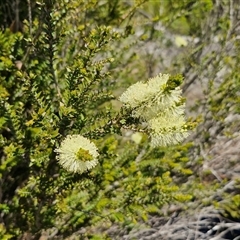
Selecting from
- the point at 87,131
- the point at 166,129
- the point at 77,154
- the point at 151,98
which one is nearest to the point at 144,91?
the point at 151,98

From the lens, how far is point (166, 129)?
1824 millimetres

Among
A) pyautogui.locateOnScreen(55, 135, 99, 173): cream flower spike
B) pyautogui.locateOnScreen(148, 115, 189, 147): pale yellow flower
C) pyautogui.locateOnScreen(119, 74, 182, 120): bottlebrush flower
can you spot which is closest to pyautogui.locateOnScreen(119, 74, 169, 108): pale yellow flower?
pyautogui.locateOnScreen(119, 74, 182, 120): bottlebrush flower

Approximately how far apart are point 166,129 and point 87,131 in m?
0.54

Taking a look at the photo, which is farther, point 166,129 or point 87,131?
point 87,131

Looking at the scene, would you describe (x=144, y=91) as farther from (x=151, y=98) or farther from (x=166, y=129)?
(x=166, y=129)

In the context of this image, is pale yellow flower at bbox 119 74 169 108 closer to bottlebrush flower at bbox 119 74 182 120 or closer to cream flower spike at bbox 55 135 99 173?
bottlebrush flower at bbox 119 74 182 120

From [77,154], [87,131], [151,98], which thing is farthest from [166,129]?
[87,131]

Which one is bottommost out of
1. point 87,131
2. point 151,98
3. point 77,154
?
point 77,154

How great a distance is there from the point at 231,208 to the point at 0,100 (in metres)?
2.52

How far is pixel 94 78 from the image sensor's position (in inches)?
77.1

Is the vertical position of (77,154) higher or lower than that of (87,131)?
lower

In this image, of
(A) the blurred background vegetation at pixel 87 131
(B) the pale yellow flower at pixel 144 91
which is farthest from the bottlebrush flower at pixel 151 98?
(A) the blurred background vegetation at pixel 87 131

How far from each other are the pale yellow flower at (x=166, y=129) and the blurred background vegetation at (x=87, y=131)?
21 cm

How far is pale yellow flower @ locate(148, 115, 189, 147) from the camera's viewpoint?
1.83m
